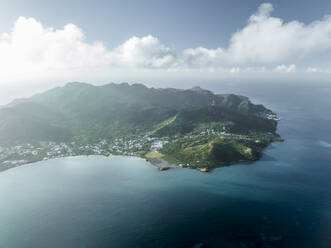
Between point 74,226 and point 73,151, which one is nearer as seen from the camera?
point 74,226

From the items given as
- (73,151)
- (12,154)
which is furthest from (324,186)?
(12,154)

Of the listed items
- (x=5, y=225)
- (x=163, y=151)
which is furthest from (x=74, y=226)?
(x=163, y=151)

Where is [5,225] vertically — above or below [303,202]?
below

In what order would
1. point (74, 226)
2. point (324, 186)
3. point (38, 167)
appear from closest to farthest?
1. point (74, 226)
2. point (324, 186)
3. point (38, 167)

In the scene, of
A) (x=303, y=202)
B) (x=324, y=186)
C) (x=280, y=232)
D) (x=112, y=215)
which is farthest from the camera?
(x=324, y=186)

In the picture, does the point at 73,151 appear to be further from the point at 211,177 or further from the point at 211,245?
the point at 211,245

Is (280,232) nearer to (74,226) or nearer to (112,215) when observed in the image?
(112,215)
